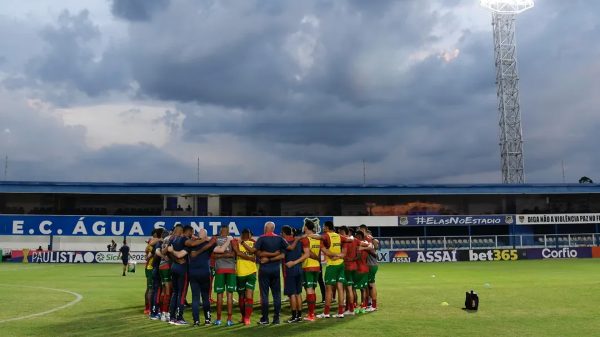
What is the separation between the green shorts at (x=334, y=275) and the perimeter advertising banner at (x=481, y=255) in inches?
1309

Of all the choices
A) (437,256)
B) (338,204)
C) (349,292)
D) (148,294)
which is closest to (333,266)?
(349,292)

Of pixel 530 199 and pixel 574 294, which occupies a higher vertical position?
pixel 530 199

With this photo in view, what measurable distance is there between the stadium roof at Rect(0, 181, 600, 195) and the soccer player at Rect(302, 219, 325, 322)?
4343 cm

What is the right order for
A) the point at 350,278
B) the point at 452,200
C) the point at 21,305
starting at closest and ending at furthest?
the point at 350,278, the point at 21,305, the point at 452,200

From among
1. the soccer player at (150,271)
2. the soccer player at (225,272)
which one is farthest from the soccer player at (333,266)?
the soccer player at (150,271)

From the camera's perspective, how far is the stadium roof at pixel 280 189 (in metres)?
53.8

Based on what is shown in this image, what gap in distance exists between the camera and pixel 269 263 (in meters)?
11.8

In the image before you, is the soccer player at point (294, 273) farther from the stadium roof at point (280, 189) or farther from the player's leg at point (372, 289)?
the stadium roof at point (280, 189)

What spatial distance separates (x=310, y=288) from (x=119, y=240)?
139ft

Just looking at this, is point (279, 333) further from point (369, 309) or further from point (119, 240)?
point (119, 240)

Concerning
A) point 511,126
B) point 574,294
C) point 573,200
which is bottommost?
point 574,294

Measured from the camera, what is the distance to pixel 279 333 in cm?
1070

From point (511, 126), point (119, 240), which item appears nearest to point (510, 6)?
point (511, 126)

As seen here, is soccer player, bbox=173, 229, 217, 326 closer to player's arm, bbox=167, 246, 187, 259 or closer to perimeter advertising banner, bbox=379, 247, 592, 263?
player's arm, bbox=167, 246, 187, 259
